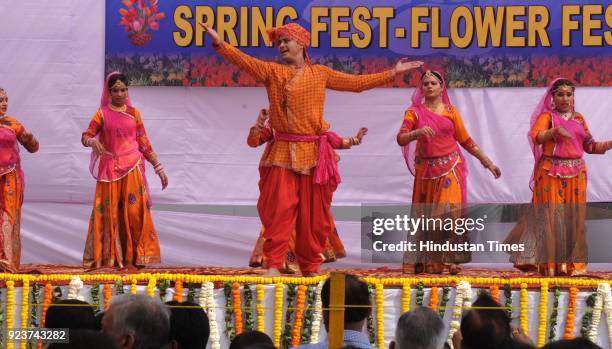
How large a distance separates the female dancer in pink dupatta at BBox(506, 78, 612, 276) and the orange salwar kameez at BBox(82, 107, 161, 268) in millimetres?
2404

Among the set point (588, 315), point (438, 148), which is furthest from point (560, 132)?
point (588, 315)

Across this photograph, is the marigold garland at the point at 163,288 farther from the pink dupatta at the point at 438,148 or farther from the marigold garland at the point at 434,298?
the pink dupatta at the point at 438,148

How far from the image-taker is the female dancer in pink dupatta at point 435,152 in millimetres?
8008

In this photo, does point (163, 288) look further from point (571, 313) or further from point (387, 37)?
point (387, 37)

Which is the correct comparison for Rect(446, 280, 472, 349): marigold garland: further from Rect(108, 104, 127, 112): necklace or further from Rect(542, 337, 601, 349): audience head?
Rect(542, 337, 601, 349): audience head

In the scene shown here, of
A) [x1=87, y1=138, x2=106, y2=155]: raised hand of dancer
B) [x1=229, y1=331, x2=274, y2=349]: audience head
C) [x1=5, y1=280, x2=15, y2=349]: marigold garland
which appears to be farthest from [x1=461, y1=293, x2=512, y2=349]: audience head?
[x1=87, y1=138, x2=106, y2=155]: raised hand of dancer

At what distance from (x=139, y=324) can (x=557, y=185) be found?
4.55 meters

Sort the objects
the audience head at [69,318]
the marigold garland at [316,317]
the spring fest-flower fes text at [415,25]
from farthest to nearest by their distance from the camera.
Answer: the spring fest-flower fes text at [415,25] → the marigold garland at [316,317] → the audience head at [69,318]

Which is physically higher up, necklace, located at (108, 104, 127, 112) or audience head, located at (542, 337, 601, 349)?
necklace, located at (108, 104, 127, 112)

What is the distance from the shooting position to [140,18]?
9.17m

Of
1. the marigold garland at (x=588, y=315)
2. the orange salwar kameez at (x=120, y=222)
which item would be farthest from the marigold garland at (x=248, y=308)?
the orange salwar kameez at (x=120, y=222)

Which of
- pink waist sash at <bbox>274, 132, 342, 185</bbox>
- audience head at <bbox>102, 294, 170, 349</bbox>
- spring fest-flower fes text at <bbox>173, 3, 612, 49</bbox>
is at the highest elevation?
spring fest-flower fes text at <bbox>173, 3, 612, 49</bbox>

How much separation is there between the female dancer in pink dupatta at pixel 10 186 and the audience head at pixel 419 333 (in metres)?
4.28

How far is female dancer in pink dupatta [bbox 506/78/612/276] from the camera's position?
7.79m
